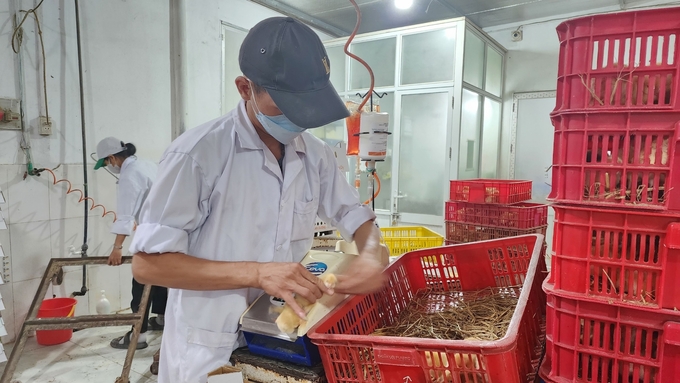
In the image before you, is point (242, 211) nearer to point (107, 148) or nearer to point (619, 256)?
point (619, 256)

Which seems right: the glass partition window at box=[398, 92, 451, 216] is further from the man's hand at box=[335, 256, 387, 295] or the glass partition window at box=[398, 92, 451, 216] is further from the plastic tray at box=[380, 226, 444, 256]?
the man's hand at box=[335, 256, 387, 295]

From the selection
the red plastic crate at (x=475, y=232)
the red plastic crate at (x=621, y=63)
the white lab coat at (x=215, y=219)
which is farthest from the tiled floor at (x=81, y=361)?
the red plastic crate at (x=621, y=63)

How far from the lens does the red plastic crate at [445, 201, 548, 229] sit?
7.80 feet

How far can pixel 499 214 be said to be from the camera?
2.46 metres

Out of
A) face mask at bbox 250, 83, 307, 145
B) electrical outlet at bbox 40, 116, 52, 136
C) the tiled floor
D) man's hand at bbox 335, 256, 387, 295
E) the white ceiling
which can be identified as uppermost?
the white ceiling

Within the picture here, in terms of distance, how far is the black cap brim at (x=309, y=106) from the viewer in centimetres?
99

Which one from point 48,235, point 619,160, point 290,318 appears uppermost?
point 619,160

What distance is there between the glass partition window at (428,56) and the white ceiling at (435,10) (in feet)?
1.53

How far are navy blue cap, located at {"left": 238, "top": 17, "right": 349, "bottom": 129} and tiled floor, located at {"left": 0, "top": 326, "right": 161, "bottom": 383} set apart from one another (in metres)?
2.31

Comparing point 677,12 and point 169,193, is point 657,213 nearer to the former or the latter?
point 677,12

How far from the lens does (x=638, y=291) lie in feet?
2.99

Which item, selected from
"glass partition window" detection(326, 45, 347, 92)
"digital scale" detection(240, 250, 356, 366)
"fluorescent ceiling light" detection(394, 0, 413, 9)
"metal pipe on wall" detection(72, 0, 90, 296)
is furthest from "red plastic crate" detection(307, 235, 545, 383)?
"glass partition window" detection(326, 45, 347, 92)

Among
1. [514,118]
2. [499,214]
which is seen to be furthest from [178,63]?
[514,118]

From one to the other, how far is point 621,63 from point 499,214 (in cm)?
166
